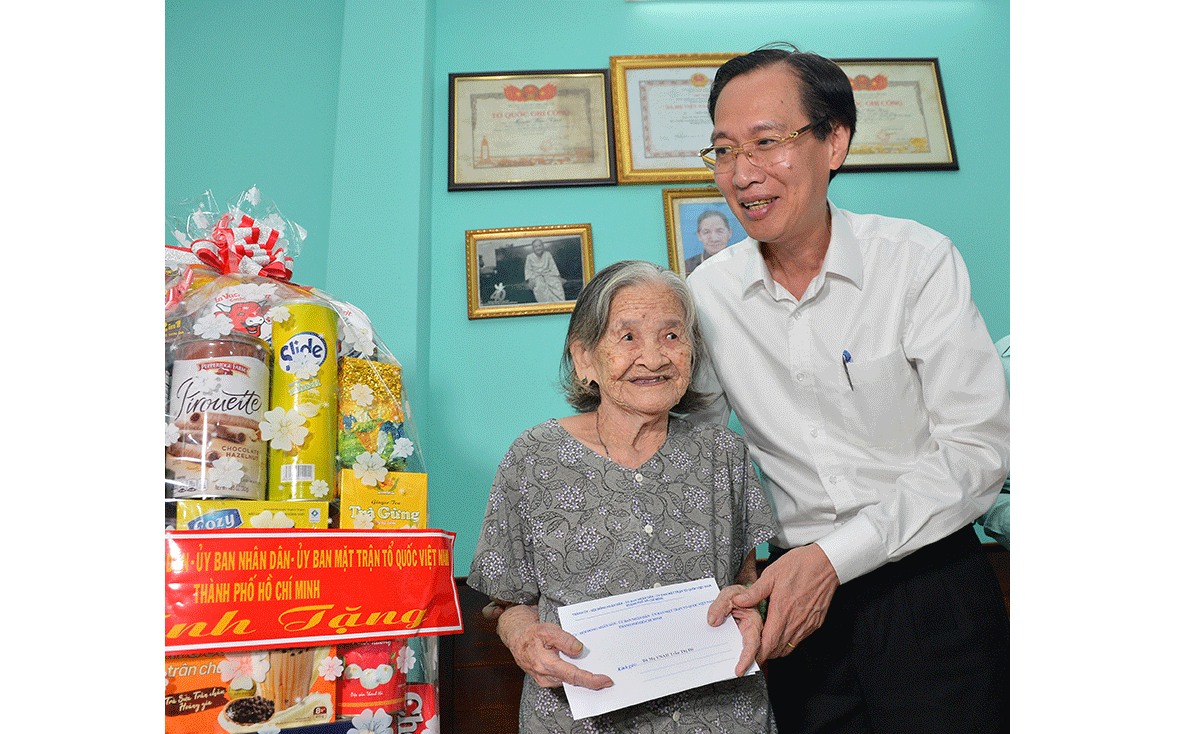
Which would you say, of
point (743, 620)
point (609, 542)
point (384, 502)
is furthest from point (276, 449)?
point (743, 620)

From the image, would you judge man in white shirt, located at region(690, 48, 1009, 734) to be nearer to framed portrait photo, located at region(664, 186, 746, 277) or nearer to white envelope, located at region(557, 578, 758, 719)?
white envelope, located at region(557, 578, 758, 719)

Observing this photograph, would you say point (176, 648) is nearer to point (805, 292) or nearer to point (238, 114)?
point (805, 292)

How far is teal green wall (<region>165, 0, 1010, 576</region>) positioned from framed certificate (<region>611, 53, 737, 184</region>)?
0.08m

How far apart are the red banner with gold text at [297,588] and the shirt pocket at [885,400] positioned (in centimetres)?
89

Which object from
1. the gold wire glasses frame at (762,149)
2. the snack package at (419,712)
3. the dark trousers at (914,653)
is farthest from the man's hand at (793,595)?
the gold wire glasses frame at (762,149)

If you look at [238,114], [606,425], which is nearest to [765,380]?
[606,425]

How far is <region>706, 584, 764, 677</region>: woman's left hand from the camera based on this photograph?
1.12 meters

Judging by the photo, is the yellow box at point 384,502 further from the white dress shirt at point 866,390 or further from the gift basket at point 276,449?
the white dress shirt at point 866,390

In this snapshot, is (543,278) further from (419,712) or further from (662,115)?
(419,712)

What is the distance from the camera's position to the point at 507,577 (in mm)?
1268

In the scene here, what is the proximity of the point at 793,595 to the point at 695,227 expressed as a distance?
53.7 inches

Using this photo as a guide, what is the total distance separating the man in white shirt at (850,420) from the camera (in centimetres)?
129

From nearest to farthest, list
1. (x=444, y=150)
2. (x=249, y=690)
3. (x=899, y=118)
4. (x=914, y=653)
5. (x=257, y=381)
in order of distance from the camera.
→ (x=249, y=690) < (x=257, y=381) < (x=914, y=653) < (x=444, y=150) < (x=899, y=118)

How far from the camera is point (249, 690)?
91cm
